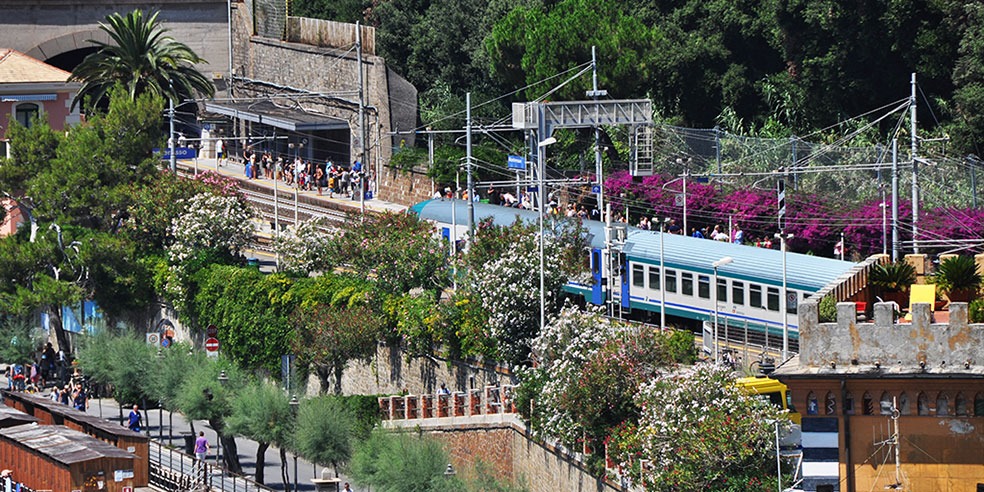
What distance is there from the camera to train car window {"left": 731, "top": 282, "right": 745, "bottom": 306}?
67750 millimetres

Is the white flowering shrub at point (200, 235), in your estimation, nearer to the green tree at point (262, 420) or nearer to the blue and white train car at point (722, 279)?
the green tree at point (262, 420)

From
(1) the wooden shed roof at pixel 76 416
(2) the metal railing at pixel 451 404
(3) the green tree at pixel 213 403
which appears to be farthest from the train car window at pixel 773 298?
(1) the wooden shed roof at pixel 76 416

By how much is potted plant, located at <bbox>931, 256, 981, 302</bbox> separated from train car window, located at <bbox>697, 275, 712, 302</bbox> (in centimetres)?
2789

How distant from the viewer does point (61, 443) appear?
6191cm

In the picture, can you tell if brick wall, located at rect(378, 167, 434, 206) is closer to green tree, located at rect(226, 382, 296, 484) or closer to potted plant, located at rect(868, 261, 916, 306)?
green tree, located at rect(226, 382, 296, 484)

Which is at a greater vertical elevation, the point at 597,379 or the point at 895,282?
the point at 895,282

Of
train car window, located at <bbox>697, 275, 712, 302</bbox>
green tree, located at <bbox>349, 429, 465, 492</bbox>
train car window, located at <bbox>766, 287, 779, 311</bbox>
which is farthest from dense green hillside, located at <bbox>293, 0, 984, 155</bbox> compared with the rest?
green tree, located at <bbox>349, 429, 465, 492</bbox>

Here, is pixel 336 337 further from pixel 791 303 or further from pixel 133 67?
pixel 133 67

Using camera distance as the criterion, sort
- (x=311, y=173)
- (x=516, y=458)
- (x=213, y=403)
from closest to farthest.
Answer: (x=516, y=458)
(x=213, y=403)
(x=311, y=173)

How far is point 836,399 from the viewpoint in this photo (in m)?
38.4

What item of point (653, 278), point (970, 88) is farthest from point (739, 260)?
point (970, 88)

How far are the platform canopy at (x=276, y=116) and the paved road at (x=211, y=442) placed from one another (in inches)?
828

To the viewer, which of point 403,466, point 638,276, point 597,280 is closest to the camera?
point 403,466

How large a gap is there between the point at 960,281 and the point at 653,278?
30.9 meters
